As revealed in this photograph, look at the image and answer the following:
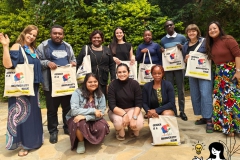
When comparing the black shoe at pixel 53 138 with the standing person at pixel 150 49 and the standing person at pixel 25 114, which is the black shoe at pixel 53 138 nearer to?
the standing person at pixel 25 114

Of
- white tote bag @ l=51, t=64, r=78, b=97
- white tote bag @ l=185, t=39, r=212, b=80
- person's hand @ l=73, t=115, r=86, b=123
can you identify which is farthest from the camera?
white tote bag @ l=185, t=39, r=212, b=80

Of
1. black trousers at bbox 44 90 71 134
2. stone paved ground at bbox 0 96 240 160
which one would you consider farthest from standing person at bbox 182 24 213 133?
black trousers at bbox 44 90 71 134

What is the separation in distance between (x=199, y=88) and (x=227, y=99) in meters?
0.54

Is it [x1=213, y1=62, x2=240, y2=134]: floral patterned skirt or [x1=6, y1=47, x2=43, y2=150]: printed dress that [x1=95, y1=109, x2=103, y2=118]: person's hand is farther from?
[x1=213, y1=62, x2=240, y2=134]: floral patterned skirt

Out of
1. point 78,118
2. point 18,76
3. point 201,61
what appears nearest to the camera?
point 18,76

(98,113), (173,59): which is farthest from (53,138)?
(173,59)

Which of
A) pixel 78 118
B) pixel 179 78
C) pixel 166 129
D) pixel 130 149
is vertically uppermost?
pixel 179 78

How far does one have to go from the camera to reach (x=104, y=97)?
12.3 ft

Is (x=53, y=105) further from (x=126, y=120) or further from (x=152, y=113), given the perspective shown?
(x=152, y=113)

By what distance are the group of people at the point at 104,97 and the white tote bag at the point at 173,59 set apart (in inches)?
10.6

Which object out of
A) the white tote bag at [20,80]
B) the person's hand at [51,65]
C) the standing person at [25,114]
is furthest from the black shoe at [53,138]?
the person's hand at [51,65]

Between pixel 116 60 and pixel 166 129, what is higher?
pixel 116 60

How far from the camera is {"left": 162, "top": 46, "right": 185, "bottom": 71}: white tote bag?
A: 4.45 metres

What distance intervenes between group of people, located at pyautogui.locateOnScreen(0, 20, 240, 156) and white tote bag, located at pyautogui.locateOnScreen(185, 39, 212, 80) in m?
0.10
